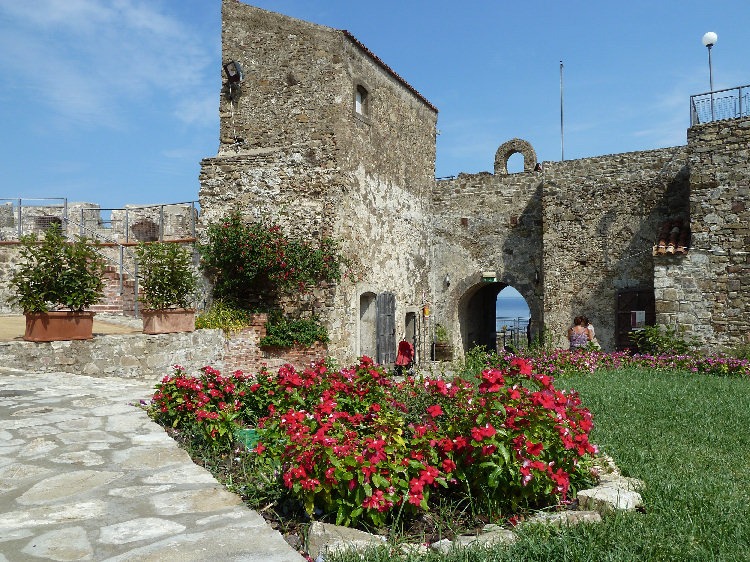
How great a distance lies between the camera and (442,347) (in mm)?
17359

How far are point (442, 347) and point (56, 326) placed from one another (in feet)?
36.2

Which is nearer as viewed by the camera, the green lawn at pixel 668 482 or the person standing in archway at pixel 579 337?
the green lawn at pixel 668 482

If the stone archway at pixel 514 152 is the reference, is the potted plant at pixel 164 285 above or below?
below

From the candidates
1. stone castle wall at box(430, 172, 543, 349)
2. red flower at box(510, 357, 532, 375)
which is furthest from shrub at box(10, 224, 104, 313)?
stone castle wall at box(430, 172, 543, 349)

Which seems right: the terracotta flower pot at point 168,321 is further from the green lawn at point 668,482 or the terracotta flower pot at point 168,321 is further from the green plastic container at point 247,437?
the green lawn at point 668,482

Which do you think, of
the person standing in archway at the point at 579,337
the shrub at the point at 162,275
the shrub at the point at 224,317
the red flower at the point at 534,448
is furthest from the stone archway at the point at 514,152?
the red flower at the point at 534,448

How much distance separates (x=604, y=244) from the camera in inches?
607

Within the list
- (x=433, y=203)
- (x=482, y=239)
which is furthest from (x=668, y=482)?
(x=433, y=203)

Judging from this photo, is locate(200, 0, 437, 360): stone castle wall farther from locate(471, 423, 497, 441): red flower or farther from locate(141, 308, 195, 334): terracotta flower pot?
locate(471, 423, 497, 441): red flower

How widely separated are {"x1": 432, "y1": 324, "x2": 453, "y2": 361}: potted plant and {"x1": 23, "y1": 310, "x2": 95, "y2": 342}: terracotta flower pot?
10.5 meters

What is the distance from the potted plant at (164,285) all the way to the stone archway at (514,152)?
10.4 metres

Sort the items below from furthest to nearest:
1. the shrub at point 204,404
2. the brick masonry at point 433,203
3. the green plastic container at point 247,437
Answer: the brick masonry at point 433,203 → the shrub at point 204,404 → the green plastic container at point 247,437

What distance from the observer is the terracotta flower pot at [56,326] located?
8500 mm

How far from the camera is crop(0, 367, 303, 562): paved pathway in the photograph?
3.06 meters
